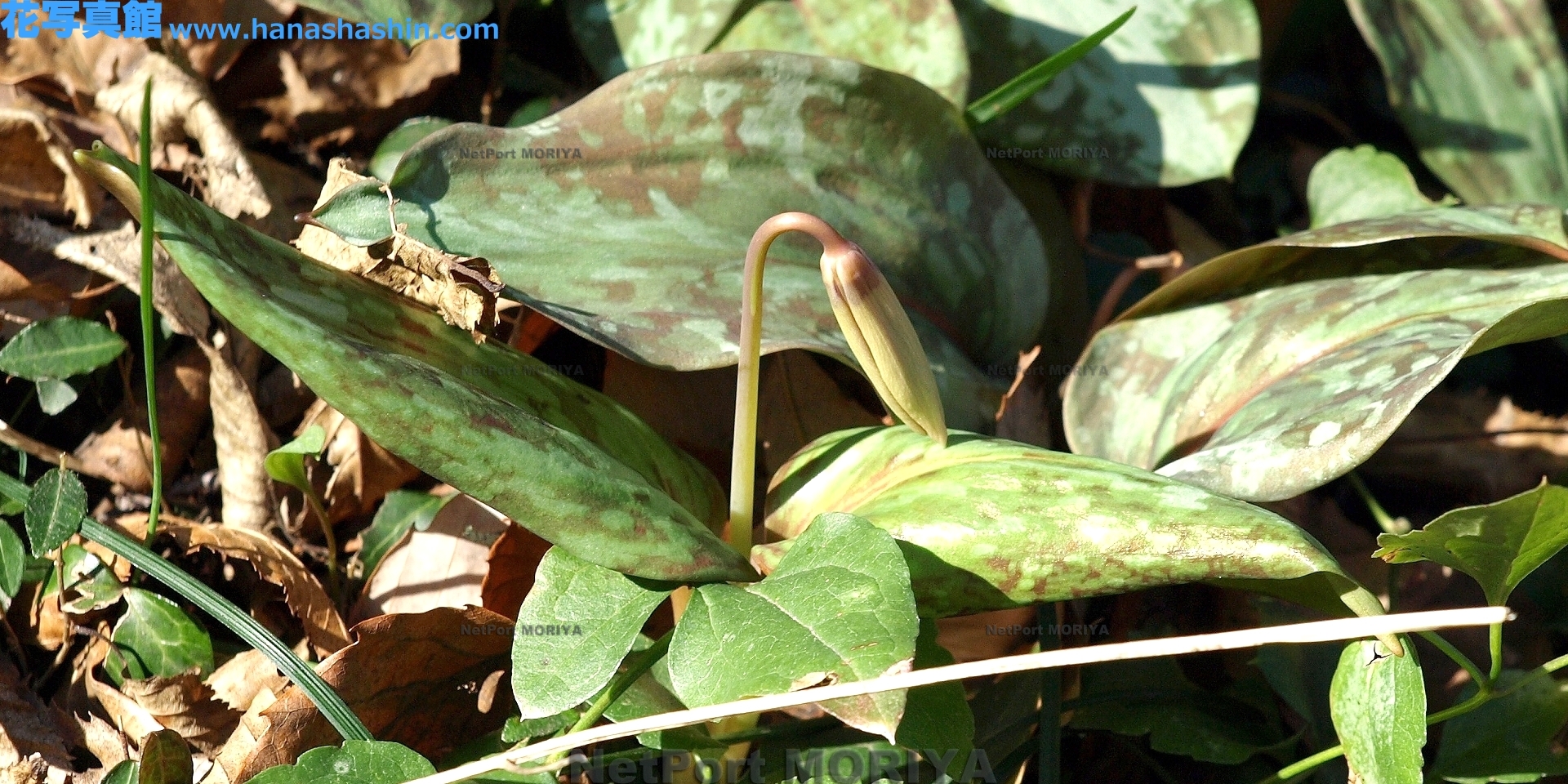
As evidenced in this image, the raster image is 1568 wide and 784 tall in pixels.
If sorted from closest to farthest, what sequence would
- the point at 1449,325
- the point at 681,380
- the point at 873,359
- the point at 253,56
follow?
the point at 873,359, the point at 1449,325, the point at 681,380, the point at 253,56

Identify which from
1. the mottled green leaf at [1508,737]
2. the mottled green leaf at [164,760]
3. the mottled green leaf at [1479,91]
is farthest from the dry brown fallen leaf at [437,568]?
the mottled green leaf at [1479,91]

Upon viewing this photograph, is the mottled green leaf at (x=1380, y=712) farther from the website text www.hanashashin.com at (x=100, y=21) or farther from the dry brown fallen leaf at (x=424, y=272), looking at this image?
the website text www.hanashashin.com at (x=100, y=21)

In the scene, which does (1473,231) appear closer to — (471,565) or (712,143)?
(712,143)

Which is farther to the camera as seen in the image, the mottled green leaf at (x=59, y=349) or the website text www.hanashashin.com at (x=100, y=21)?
the website text www.hanashashin.com at (x=100, y=21)

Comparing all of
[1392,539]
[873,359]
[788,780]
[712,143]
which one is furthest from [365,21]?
[1392,539]

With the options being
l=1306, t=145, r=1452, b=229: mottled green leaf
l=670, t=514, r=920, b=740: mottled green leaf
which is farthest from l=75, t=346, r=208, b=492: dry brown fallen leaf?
l=1306, t=145, r=1452, b=229: mottled green leaf

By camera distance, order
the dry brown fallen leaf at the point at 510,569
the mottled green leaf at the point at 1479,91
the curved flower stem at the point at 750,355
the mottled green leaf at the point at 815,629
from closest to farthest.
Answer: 1. the mottled green leaf at the point at 815,629
2. the curved flower stem at the point at 750,355
3. the dry brown fallen leaf at the point at 510,569
4. the mottled green leaf at the point at 1479,91
